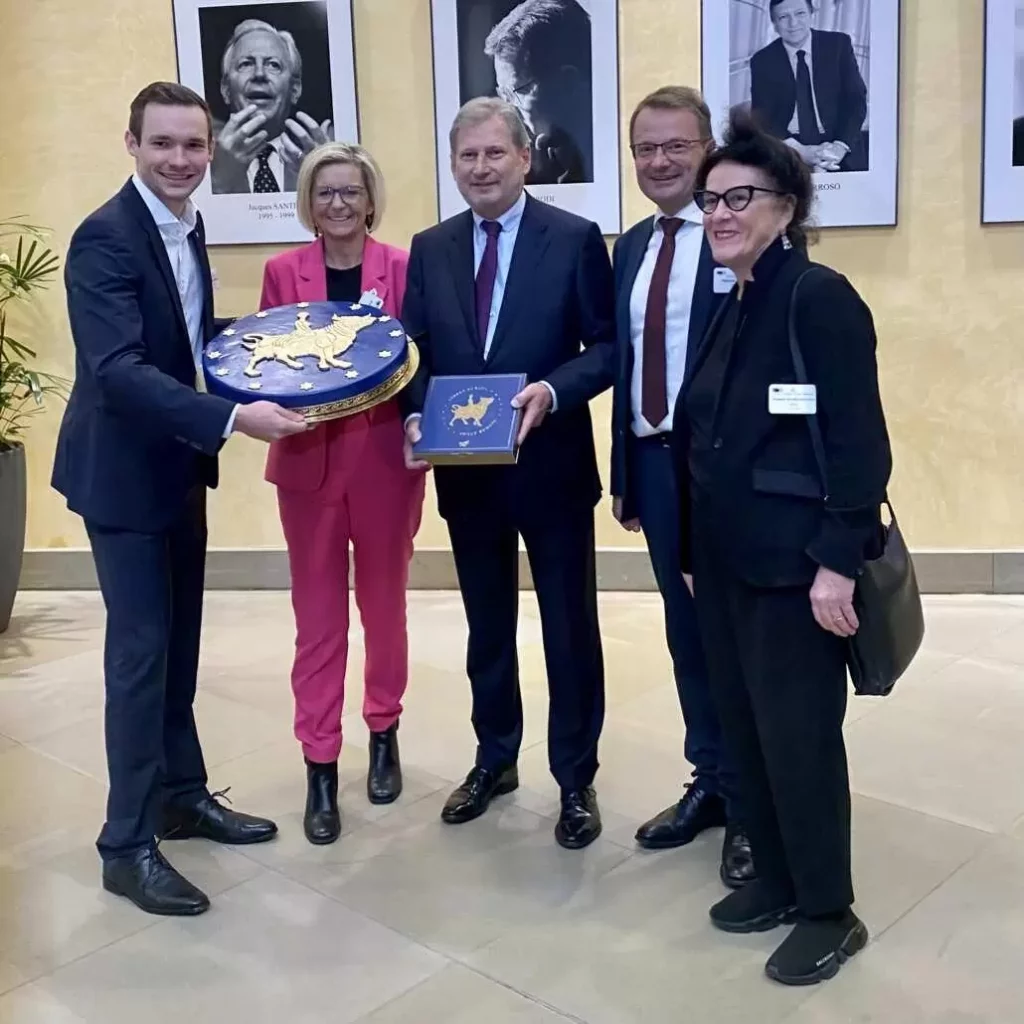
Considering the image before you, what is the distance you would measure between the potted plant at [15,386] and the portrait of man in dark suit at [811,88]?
2.97m

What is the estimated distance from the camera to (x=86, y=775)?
3459 millimetres

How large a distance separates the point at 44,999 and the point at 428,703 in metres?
1.70

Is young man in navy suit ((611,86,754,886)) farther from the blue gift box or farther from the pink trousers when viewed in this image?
the pink trousers

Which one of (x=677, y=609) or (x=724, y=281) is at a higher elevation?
(x=724, y=281)

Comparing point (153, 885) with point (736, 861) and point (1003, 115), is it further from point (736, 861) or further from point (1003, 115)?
point (1003, 115)

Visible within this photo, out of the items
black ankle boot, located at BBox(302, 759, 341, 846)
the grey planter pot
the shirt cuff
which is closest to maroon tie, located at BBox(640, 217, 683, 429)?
the shirt cuff

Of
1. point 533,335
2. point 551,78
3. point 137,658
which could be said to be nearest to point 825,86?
point 551,78

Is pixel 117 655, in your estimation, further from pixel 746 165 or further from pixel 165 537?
pixel 746 165

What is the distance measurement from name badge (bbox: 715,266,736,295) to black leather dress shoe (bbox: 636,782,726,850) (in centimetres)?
119

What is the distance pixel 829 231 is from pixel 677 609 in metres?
2.52

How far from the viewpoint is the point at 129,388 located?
8.17 ft

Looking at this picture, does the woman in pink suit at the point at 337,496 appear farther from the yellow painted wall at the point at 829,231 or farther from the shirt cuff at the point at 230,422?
the yellow painted wall at the point at 829,231

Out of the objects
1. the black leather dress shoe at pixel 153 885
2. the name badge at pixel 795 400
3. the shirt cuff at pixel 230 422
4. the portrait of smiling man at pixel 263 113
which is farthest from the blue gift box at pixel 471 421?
the portrait of smiling man at pixel 263 113

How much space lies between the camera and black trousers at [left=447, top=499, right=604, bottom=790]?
287 centimetres
